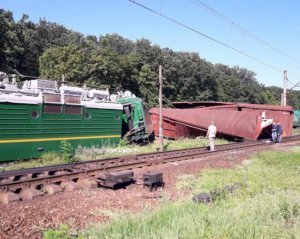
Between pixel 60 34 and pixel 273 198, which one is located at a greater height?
pixel 60 34

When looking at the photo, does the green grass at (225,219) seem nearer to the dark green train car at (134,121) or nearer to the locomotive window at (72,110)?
the locomotive window at (72,110)

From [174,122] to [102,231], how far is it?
20.9 metres

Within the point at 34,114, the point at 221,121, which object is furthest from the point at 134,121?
the point at 34,114

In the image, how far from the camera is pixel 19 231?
6059 mm

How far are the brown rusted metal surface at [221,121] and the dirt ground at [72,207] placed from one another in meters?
15.4

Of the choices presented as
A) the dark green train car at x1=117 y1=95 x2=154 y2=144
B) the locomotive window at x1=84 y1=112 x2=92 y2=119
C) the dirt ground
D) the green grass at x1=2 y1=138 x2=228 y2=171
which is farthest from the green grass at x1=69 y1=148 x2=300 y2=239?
the dark green train car at x1=117 y1=95 x2=154 y2=144

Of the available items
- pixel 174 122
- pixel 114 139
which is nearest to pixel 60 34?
pixel 174 122

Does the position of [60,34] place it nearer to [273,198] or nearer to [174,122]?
[174,122]

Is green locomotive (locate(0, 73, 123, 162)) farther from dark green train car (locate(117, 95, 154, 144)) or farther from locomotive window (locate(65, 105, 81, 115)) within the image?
dark green train car (locate(117, 95, 154, 144))

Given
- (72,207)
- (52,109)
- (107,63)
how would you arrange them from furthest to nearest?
(107,63) → (52,109) → (72,207)

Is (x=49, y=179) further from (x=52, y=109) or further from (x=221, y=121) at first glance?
(x=221, y=121)

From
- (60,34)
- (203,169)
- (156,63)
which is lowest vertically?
(203,169)

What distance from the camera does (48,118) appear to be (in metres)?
15.1

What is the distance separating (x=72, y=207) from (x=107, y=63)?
45.8 m
